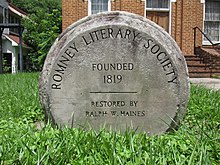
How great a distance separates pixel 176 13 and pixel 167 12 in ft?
1.57

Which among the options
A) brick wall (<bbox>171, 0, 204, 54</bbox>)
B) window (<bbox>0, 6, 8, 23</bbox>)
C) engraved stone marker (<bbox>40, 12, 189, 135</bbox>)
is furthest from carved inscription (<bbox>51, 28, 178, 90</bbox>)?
window (<bbox>0, 6, 8, 23</bbox>)

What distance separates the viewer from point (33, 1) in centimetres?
4150

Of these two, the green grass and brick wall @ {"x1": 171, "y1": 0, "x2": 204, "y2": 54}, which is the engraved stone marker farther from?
brick wall @ {"x1": 171, "y1": 0, "x2": 204, "y2": 54}

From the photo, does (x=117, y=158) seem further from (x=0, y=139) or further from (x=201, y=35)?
(x=201, y=35)

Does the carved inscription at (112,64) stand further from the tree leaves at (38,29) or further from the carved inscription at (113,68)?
the tree leaves at (38,29)

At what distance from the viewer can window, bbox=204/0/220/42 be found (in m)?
16.7

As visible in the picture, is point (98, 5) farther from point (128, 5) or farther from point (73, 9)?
point (128, 5)

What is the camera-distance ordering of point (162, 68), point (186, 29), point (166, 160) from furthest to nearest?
1. point (186, 29)
2. point (162, 68)
3. point (166, 160)

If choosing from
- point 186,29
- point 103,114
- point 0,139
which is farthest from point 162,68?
point 186,29

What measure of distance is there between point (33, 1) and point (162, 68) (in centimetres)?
4092

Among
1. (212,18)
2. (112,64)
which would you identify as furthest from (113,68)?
(212,18)

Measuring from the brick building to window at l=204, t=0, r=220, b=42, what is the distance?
0.61 m

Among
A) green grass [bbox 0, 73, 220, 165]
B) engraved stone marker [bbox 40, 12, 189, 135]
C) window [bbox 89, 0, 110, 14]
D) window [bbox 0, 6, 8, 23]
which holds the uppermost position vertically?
window [bbox 0, 6, 8, 23]

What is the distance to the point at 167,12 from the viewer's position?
15508 millimetres
